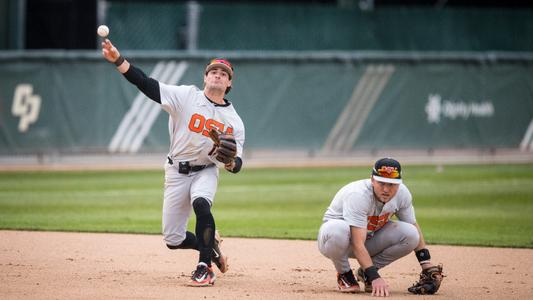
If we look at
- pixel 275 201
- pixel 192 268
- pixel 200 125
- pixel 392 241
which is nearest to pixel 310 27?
pixel 275 201

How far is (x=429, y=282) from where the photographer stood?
7.28m

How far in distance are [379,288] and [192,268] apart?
7.36 ft

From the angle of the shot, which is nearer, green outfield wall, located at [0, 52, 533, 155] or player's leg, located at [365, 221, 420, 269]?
player's leg, located at [365, 221, 420, 269]

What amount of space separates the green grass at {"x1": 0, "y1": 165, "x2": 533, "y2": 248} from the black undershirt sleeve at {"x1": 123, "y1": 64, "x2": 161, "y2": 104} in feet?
12.8

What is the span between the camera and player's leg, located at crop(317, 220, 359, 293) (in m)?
7.20

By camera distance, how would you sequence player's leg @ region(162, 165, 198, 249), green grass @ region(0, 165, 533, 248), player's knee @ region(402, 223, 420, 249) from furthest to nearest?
green grass @ region(0, 165, 533, 248)
player's leg @ region(162, 165, 198, 249)
player's knee @ region(402, 223, 420, 249)

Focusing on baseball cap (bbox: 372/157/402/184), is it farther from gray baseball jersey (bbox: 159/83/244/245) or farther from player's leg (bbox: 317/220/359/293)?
gray baseball jersey (bbox: 159/83/244/245)

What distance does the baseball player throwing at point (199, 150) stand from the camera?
755 cm

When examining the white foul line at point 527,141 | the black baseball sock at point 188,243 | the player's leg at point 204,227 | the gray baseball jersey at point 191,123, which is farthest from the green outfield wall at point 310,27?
the player's leg at point 204,227

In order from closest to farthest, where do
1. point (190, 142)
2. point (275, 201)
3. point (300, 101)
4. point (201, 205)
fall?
point (201, 205), point (190, 142), point (275, 201), point (300, 101)

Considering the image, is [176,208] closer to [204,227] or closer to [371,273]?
[204,227]

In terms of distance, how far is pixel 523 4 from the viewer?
27.3 m

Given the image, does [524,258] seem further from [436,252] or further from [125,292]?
[125,292]

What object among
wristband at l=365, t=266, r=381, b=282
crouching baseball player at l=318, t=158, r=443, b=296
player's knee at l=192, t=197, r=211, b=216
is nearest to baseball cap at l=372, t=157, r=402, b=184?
crouching baseball player at l=318, t=158, r=443, b=296
